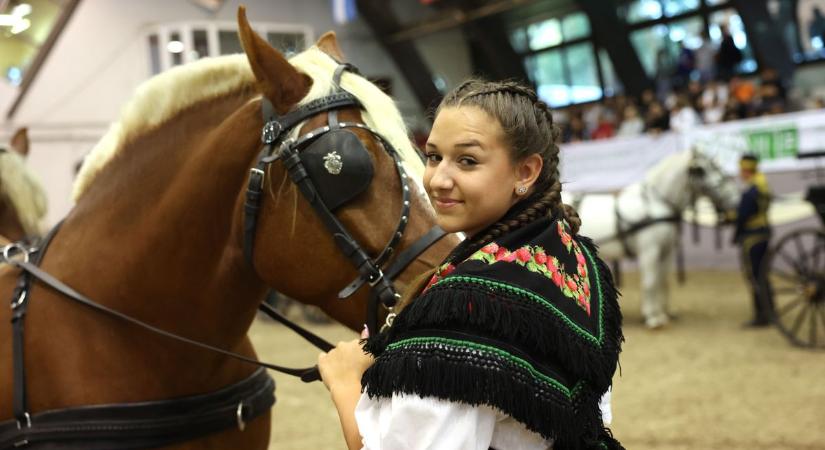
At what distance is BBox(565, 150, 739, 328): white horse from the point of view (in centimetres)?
745

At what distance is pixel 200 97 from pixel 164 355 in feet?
2.08

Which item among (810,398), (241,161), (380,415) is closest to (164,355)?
(241,161)

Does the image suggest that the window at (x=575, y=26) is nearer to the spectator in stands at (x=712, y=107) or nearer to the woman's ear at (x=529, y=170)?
the spectator in stands at (x=712, y=107)

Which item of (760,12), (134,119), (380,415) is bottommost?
(760,12)

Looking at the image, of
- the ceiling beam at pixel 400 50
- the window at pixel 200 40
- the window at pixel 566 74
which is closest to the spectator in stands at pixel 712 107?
the window at pixel 566 74

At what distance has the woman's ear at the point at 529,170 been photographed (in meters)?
1.07

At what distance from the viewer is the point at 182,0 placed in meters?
14.3

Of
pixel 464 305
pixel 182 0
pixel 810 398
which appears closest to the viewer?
pixel 464 305

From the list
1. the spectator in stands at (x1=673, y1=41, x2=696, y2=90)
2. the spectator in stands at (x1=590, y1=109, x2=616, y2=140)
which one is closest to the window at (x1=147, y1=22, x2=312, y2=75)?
the spectator in stands at (x1=590, y1=109, x2=616, y2=140)

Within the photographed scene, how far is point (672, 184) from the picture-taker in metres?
7.58

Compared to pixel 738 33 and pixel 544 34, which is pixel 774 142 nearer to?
pixel 738 33

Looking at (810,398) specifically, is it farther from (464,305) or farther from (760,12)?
(760,12)

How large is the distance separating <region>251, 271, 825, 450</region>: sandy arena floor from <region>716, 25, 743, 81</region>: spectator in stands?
21.3ft

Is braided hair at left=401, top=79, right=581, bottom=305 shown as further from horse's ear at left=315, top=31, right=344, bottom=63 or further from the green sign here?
the green sign
